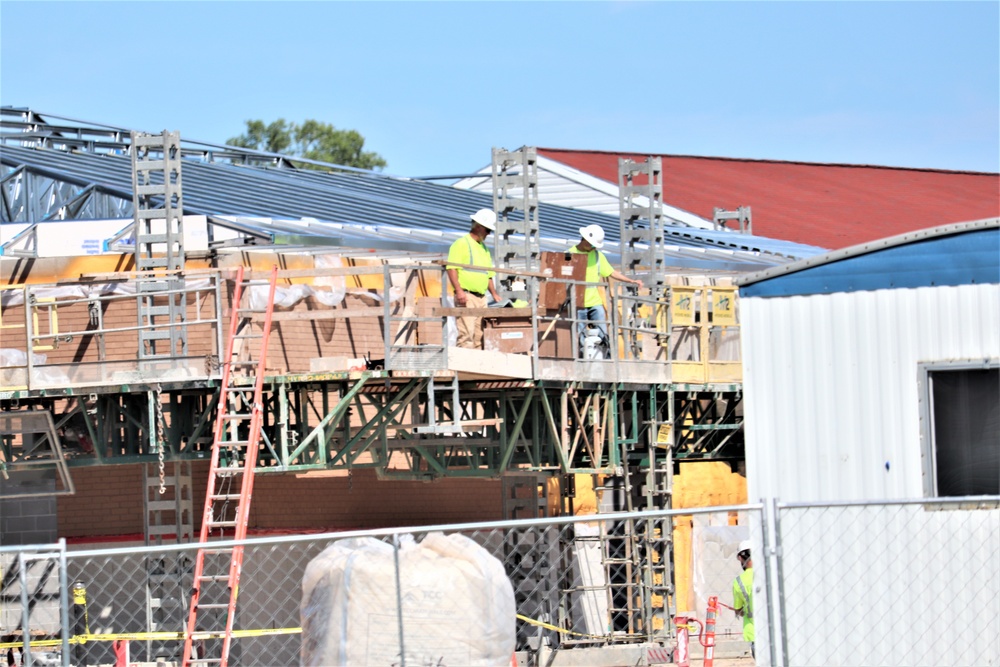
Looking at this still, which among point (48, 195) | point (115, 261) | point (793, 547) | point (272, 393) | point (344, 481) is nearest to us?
point (793, 547)

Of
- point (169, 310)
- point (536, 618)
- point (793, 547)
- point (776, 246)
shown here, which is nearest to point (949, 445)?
point (793, 547)

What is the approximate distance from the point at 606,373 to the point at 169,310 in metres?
4.99

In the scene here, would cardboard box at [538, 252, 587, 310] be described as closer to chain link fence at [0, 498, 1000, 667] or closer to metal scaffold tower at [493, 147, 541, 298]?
metal scaffold tower at [493, 147, 541, 298]

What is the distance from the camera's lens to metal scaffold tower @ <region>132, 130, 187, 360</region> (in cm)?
1664

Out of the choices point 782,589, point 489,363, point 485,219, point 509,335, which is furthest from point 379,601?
point 485,219

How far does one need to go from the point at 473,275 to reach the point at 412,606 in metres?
6.29

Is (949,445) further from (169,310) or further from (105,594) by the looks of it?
(105,594)

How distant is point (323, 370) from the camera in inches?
606

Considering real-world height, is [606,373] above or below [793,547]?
above

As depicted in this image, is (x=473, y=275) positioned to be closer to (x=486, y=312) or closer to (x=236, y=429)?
(x=486, y=312)

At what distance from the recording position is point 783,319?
10.2 meters

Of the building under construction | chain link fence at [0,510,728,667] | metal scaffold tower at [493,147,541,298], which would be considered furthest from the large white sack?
metal scaffold tower at [493,147,541,298]

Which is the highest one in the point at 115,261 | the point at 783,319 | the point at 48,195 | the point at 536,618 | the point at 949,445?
the point at 48,195

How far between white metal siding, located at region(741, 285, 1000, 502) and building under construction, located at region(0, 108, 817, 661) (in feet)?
16.6
